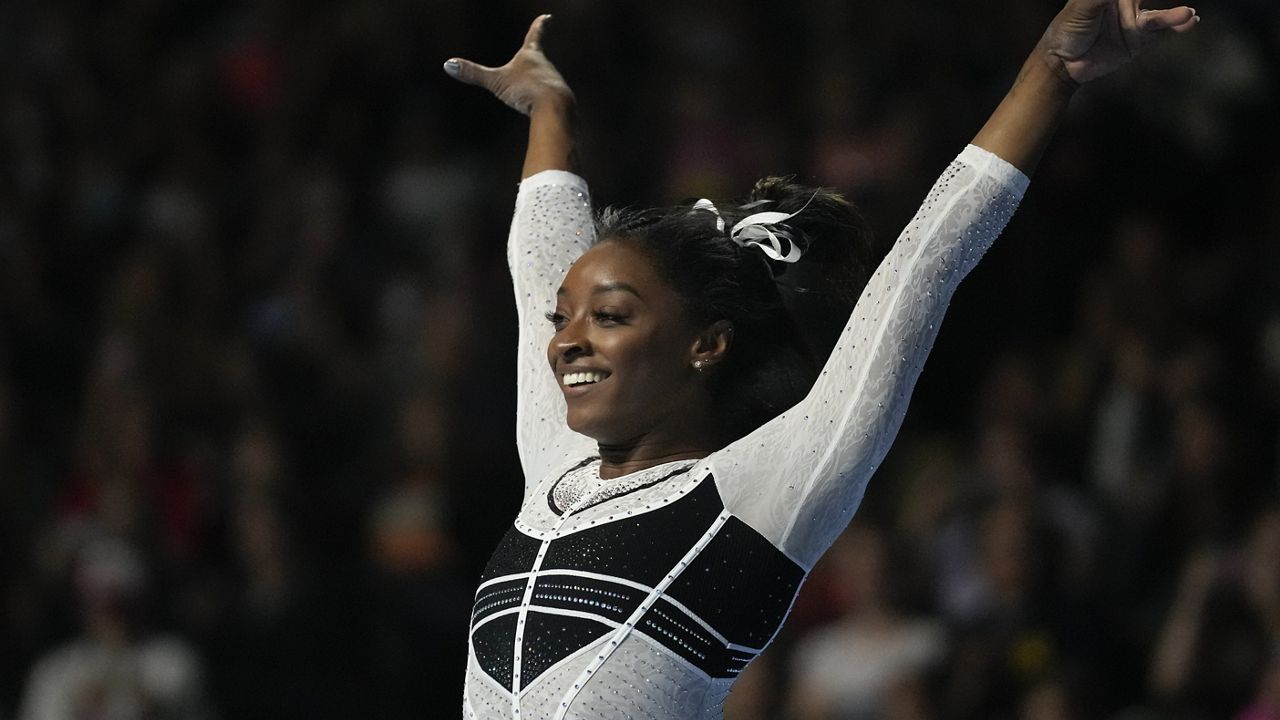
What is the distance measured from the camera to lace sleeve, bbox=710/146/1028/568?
2514mm

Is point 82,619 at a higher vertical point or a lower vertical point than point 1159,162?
lower

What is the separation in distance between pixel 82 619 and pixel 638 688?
4064 mm

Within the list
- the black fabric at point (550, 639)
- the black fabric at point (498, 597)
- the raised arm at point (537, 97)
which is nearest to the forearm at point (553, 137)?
the raised arm at point (537, 97)

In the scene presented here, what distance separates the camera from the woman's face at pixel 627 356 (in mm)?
2672

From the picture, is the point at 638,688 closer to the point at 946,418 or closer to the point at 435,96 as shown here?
the point at 946,418

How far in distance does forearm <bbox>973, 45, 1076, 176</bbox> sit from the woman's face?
A: 534 mm

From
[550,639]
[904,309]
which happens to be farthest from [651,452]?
[904,309]

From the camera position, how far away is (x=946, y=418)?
6102 mm

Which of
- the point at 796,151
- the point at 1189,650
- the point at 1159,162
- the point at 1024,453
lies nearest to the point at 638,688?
the point at 1189,650

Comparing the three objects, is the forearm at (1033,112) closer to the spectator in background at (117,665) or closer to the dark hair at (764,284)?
the dark hair at (764,284)

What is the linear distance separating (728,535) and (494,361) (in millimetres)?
3997

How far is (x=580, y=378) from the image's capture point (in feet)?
8.88

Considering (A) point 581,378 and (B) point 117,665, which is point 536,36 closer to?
(A) point 581,378

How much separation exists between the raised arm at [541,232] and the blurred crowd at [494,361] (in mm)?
2236
